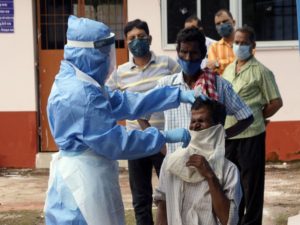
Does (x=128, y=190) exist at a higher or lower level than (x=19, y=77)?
Result: lower

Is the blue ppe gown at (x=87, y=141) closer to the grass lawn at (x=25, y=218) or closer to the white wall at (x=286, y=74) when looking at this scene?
the grass lawn at (x=25, y=218)

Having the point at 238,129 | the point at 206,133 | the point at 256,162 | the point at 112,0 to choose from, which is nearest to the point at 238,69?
the point at 256,162

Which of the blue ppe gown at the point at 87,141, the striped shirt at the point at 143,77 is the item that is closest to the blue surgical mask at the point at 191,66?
the blue ppe gown at the point at 87,141

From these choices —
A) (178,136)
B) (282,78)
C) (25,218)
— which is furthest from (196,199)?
(282,78)

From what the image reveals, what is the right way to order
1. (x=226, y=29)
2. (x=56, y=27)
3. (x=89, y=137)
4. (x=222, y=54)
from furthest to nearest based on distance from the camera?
(x=56, y=27) → (x=226, y=29) → (x=222, y=54) → (x=89, y=137)

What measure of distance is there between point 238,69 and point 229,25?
1061mm

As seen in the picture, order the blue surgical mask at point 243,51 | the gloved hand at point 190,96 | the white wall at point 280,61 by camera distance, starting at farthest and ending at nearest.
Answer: the white wall at point 280,61 < the blue surgical mask at point 243,51 < the gloved hand at point 190,96

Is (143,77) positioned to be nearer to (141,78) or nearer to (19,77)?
(141,78)

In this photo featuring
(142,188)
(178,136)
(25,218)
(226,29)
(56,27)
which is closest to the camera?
(178,136)

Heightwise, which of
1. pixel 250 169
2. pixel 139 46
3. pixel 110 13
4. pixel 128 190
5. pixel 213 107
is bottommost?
pixel 128 190

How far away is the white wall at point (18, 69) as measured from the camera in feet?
31.2

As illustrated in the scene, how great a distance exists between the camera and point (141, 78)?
18.3 ft

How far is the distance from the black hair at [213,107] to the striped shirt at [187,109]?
0.44 metres

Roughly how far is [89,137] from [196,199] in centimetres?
68
